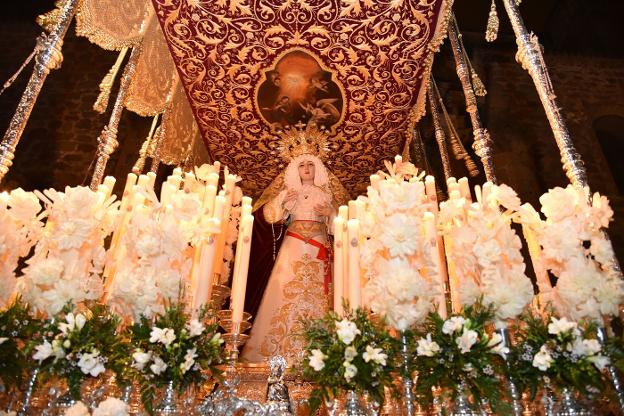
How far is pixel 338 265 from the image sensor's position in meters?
2.96

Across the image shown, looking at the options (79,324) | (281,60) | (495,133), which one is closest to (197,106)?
(281,60)

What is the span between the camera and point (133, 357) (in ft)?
6.81

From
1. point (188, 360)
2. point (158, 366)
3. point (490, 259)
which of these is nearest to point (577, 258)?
point (490, 259)

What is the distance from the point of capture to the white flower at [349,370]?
1.99m

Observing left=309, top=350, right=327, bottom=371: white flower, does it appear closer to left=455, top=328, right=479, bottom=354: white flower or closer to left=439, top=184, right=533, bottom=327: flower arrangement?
left=455, top=328, right=479, bottom=354: white flower

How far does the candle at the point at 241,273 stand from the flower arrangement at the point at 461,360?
92 centimetres

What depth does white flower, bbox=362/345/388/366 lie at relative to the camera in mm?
2018

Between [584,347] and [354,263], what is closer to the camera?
[584,347]

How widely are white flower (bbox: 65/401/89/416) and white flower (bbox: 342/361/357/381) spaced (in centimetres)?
104

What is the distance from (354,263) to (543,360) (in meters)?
1.10

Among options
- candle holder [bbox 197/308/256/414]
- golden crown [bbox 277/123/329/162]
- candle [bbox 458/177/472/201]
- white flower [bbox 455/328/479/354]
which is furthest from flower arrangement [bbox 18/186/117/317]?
golden crown [bbox 277/123/329/162]

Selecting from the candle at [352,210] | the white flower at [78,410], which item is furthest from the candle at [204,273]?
the candle at [352,210]

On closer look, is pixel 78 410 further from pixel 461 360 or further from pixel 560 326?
pixel 560 326

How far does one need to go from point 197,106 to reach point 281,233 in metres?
1.45
